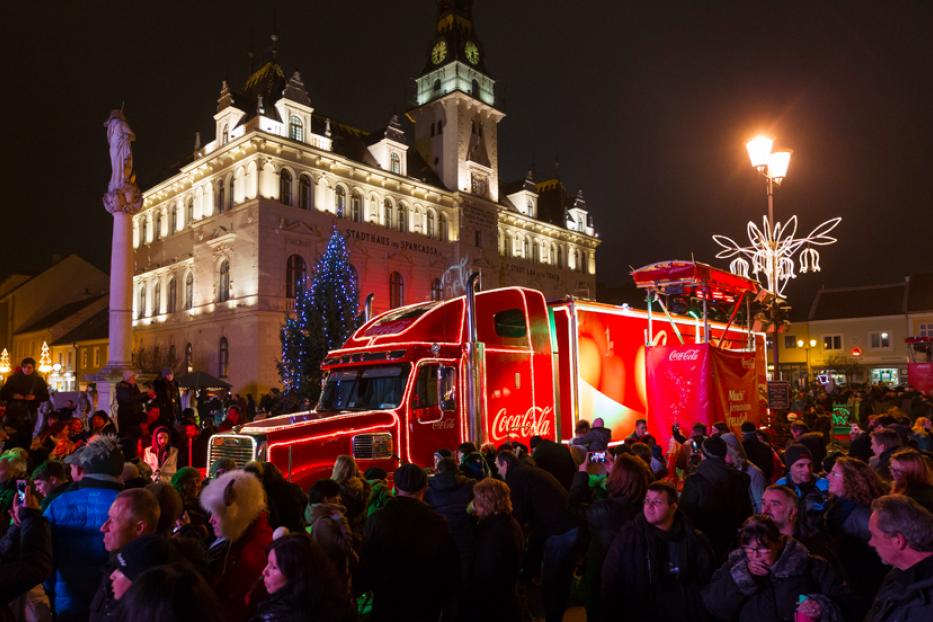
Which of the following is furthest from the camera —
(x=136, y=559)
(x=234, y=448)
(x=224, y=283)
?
(x=224, y=283)

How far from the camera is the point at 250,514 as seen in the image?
4055mm

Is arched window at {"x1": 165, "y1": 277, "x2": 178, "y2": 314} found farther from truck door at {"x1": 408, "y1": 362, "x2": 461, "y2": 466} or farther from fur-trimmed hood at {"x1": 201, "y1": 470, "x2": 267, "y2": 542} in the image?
fur-trimmed hood at {"x1": 201, "y1": 470, "x2": 267, "y2": 542}

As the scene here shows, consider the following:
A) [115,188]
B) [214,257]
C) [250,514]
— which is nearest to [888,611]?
[250,514]

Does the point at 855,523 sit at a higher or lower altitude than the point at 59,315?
lower

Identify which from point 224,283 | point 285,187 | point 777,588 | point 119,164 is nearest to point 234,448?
point 777,588

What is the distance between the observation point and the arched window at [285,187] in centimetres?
3903

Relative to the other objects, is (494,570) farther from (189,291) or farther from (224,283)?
(189,291)

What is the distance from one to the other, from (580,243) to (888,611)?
6105 centimetres

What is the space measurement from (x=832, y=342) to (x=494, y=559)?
6561cm

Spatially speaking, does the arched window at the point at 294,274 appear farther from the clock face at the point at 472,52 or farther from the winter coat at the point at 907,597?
the winter coat at the point at 907,597

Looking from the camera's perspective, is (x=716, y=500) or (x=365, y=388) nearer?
(x=716, y=500)

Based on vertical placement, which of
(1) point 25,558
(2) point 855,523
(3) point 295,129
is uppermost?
(3) point 295,129

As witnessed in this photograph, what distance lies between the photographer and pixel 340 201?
42.3 metres

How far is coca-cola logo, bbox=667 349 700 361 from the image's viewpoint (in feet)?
41.7
